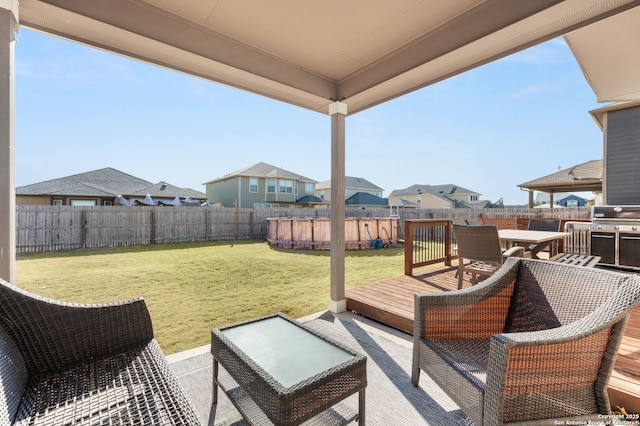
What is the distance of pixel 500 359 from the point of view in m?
1.20

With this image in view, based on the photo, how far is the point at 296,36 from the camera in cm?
247

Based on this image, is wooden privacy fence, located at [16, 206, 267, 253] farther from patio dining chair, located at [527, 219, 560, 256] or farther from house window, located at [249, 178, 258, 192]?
patio dining chair, located at [527, 219, 560, 256]

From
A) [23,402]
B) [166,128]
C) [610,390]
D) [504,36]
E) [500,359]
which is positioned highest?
[166,128]

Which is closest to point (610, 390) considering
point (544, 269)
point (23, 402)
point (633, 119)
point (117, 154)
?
point (544, 269)

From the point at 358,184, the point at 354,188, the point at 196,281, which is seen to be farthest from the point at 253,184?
the point at 196,281

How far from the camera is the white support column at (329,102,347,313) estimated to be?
3.44 metres

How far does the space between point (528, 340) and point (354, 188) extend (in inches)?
1148

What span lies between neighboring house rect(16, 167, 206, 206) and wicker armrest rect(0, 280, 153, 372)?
60.1 feet

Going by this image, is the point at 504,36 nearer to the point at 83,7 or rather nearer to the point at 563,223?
the point at 83,7

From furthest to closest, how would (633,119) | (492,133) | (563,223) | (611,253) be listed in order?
1. (492,133)
2. (633,119)
3. (563,223)
4. (611,253)

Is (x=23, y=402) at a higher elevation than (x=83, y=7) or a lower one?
lower

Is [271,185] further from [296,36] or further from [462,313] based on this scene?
[462,313]

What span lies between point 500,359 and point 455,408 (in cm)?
95

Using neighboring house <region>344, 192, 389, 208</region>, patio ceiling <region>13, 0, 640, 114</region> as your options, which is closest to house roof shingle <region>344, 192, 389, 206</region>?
neighboring house <region>344, 192, 389, 208</region>
